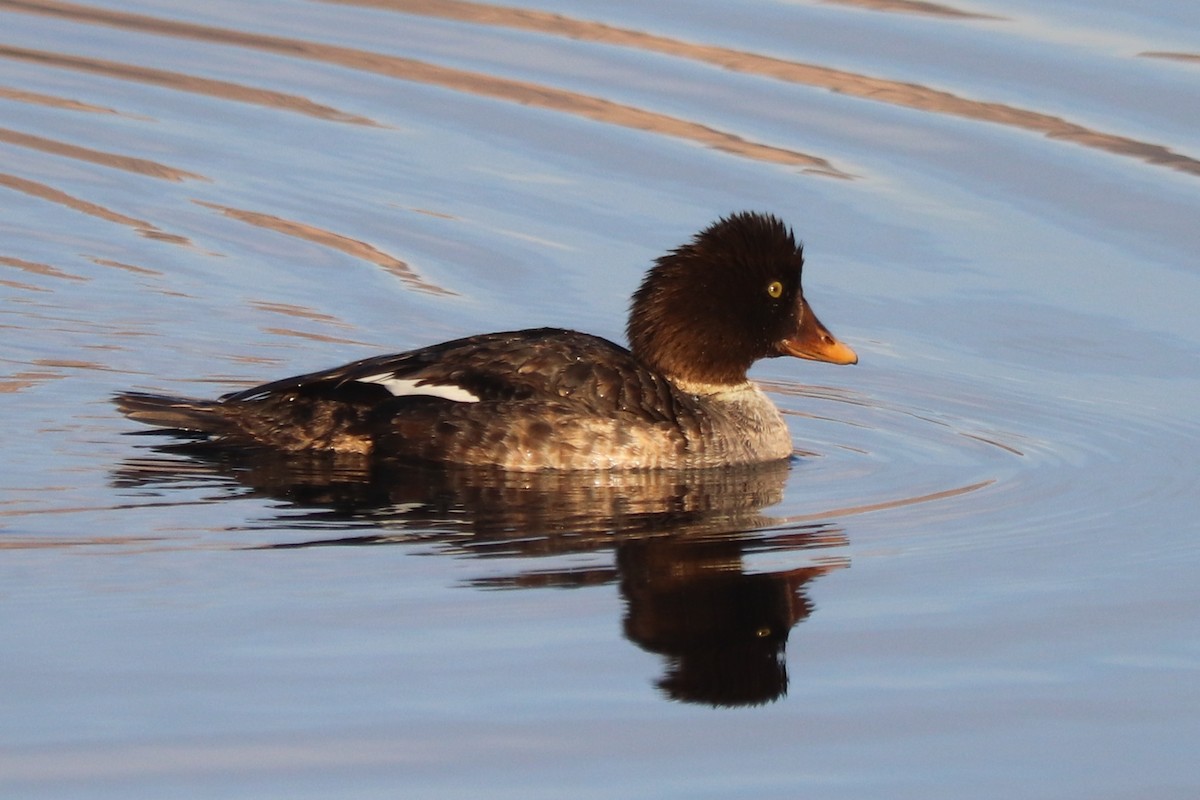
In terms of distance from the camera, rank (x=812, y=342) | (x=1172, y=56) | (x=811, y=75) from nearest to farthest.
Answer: (x=812, y=342) < (x=1172, y=56) < (x=811, y=75)

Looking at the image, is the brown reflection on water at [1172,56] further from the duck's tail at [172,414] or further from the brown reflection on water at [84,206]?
the duck's tail at [172,414]

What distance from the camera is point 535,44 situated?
2061cm

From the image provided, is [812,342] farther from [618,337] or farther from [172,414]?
[172,414]

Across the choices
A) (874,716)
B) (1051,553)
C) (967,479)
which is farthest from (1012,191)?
(874,716)

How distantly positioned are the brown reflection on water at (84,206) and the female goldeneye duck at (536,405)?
398cm

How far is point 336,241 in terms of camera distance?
53.0ft

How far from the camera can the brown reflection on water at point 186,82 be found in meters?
19.1

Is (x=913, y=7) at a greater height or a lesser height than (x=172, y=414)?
greater

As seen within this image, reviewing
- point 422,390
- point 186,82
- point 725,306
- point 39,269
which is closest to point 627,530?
point 422,390

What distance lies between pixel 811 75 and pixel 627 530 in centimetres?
920

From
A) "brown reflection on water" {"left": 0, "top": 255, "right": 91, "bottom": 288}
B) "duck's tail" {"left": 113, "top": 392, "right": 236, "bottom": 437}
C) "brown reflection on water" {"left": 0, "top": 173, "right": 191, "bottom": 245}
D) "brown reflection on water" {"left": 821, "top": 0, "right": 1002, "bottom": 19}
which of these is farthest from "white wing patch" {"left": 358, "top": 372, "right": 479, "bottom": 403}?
"brown reflection on water" {"left": 821, "top": 0, "right": 1002, "bottom": 19}

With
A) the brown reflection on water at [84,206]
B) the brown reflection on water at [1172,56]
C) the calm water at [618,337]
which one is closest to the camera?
the calm water at [618,337]

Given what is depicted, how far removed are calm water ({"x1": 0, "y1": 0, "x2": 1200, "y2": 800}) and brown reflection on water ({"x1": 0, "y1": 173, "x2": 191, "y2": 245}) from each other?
51mm

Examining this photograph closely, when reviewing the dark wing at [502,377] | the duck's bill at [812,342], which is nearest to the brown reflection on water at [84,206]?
the dark wing at [502,377]
